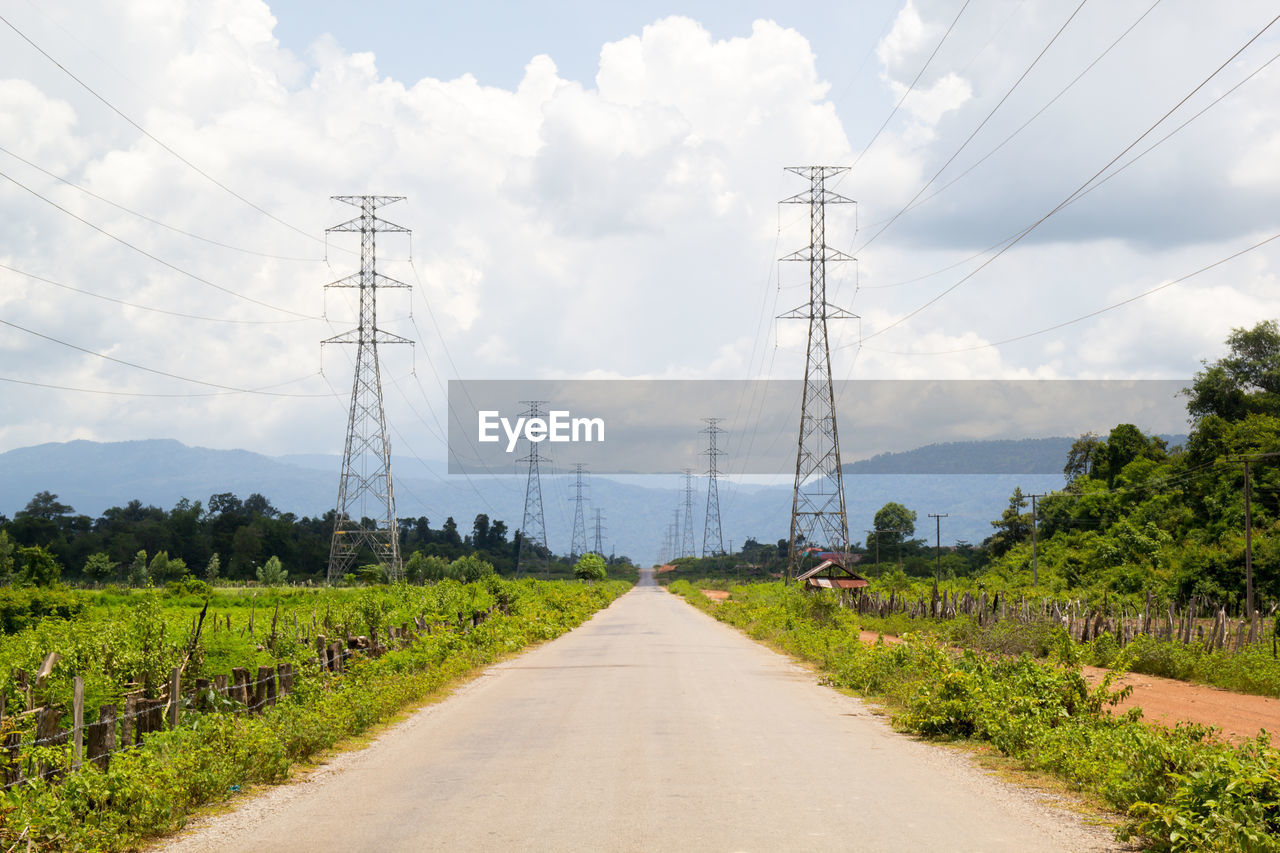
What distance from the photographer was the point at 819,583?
181 feet

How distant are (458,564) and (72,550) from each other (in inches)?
1533

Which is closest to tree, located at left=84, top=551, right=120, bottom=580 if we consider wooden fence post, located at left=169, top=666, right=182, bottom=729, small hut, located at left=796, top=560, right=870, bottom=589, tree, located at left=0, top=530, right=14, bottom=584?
tree, located at left=0, top=530, right=14, bottom=584

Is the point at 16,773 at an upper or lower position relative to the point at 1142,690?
upper

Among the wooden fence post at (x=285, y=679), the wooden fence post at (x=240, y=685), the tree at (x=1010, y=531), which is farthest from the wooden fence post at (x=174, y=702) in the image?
the tree at (x=1010, y=531)

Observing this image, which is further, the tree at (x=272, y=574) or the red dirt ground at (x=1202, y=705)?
the tree at (x=272, y=574)

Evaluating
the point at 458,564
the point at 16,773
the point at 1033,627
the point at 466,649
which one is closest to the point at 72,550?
the point at 458,564

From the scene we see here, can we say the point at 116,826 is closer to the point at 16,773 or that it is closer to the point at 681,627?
the point at 16,773

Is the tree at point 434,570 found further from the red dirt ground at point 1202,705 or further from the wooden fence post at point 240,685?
the wooden fence post at point 240,685

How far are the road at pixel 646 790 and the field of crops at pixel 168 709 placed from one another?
1.64ft

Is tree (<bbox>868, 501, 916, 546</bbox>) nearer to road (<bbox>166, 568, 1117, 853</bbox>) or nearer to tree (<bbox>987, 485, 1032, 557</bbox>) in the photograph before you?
tree (<bbox>987, 485, 1032, 557</bbox>)

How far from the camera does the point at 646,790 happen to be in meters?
9.94

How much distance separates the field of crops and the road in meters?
0.50

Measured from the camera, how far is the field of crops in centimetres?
836

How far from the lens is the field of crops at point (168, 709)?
27.4 ft
